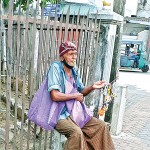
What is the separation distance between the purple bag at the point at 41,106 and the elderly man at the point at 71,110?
0.07 metres

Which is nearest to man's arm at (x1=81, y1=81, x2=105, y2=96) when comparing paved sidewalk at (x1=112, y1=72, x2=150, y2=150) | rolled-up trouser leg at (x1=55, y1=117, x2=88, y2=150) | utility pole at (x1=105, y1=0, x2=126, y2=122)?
rolled-up trouser leg at (x1=55, y1=117, x2=88, y2=150)

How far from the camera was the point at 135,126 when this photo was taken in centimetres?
672

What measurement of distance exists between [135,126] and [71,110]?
3.86 m

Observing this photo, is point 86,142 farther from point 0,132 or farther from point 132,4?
point 132,4

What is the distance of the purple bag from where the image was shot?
3.14 m

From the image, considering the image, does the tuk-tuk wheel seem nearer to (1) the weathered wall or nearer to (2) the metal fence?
(1) the weathered wall

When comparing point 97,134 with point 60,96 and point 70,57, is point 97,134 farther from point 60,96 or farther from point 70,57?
point 70,57

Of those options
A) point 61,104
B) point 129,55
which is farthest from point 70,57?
point 129,55

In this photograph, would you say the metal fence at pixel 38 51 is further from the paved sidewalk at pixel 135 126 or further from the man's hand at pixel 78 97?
the paved sidewalk at pixel 135 126

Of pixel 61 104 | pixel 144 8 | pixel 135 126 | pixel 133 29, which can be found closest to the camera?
pixel 61 104

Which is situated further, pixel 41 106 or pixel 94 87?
pixel 94 87

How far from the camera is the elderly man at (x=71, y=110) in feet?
10.1

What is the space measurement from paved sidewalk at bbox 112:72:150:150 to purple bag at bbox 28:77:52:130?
240cm

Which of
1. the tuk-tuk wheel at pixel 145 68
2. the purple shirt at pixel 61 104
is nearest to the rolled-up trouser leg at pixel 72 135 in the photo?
the purple shirt at pixel 61 104
